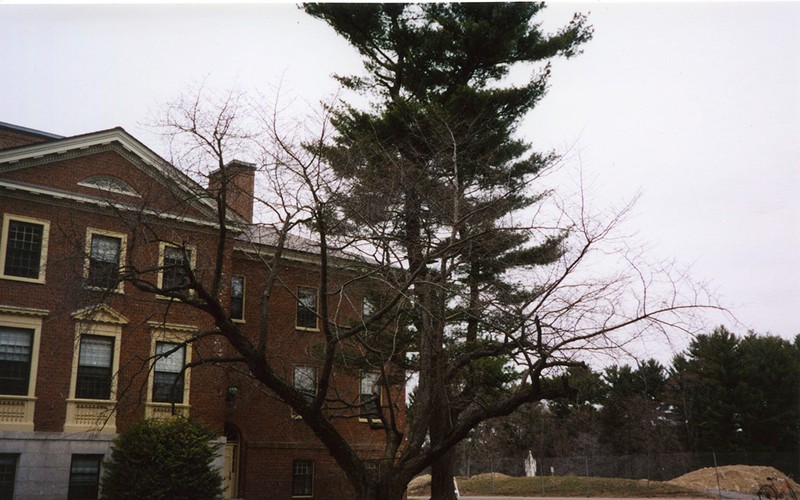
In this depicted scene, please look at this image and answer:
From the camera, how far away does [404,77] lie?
22.2 meters

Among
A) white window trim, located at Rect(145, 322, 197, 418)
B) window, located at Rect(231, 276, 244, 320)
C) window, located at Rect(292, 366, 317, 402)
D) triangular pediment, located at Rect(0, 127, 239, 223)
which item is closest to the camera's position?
window, located at Rect(292, 366, 317, 402)

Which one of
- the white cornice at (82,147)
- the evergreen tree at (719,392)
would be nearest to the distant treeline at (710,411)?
the evergreen tree at (719,392)

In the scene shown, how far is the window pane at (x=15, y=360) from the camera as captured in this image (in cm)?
2127

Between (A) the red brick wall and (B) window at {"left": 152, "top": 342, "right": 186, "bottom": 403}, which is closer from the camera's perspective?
(A) the red brick wall

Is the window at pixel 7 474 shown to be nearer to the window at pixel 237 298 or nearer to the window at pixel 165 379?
the window at pixel 165 379

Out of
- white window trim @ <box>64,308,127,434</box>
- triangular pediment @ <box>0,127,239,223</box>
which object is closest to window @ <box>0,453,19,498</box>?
white window trim @ <box>64,308,127,434</box>

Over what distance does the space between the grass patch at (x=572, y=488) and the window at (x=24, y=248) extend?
96.8 feet

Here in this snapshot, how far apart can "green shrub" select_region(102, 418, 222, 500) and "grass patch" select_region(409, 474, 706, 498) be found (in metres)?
24.2

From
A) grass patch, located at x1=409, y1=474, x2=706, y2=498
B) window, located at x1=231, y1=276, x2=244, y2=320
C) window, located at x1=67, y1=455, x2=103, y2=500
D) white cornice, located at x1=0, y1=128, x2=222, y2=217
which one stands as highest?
white cornice, located at x1=0, y1=128, x2=222, y2=217

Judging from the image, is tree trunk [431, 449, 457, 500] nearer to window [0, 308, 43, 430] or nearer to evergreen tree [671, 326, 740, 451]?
window [0, 308, 43, 430]

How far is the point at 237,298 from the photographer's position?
27.9 m

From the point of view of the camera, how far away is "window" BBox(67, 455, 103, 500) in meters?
21.7

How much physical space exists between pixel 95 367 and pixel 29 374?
1905 mm

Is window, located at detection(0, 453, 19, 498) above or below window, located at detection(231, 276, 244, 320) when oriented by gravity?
below
